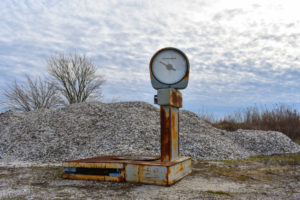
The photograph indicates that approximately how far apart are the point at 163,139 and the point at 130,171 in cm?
71

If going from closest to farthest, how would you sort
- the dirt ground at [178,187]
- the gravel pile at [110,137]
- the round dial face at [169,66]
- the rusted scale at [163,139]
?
the dirt ground at [178,187] < the rusted scale at [163,139] < the round dial face at [169,66] < the gravel pile at [110,137]

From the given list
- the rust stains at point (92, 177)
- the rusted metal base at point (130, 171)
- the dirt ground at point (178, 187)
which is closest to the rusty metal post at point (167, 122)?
the rusted metal base at point (130, 171)

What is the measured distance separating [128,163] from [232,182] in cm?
172

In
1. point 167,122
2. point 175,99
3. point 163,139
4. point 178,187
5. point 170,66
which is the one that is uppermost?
point 170,66

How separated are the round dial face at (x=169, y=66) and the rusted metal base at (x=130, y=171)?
4.43 feet

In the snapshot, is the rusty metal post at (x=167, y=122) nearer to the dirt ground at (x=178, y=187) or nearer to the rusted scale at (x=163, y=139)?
the rusted scale at (x=163, y=139)

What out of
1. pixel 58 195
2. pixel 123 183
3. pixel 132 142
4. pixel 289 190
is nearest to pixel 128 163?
pixel 123 183

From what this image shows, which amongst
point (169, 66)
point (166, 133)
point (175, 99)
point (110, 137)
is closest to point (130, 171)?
point (166, 133)

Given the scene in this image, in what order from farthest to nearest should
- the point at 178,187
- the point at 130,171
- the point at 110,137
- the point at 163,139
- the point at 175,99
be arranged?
the point at 110,137 → the point at 175,99 → the point at 163,139 → the point at 130,171 → the point at 178,187

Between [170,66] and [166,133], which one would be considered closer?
[166,133]

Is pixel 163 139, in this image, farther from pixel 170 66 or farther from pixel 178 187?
pixel 170 66

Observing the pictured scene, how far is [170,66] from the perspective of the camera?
4344mm

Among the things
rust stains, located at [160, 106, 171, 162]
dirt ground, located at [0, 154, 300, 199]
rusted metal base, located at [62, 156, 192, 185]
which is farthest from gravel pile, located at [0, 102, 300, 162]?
rust stains, located at [160, 106, 171, 162]

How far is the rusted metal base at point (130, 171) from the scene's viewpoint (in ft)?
12.7
